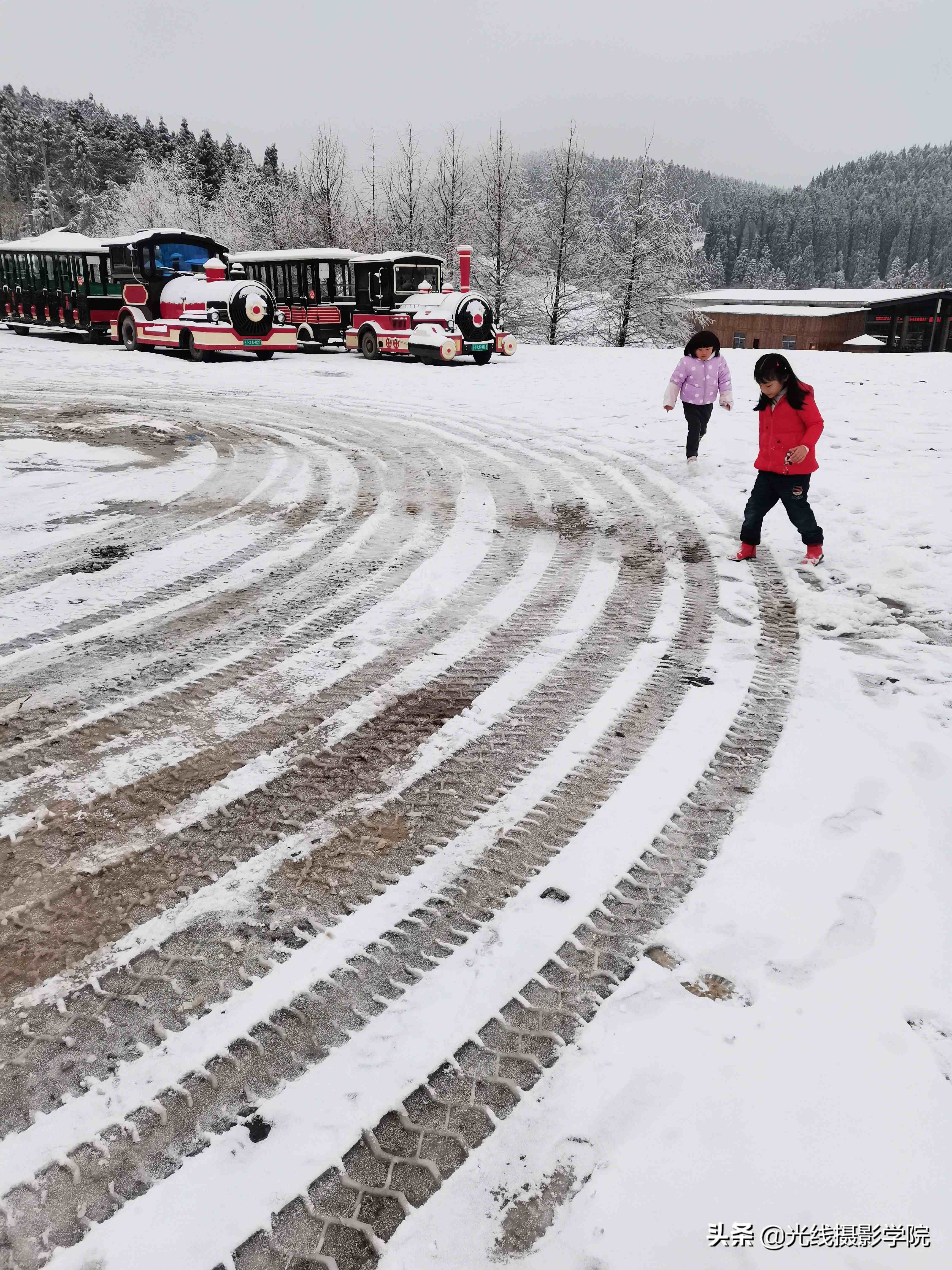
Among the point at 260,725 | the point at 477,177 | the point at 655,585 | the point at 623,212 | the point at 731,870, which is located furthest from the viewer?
the point at 477,177

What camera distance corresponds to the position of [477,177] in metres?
41.4

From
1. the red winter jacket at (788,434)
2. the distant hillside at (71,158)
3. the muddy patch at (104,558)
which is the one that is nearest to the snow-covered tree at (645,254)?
the red winter jacket at (788,434)

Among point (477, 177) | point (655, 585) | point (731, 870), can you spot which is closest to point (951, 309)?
point (477, 177)

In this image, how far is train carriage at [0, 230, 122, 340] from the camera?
23250 millimetres

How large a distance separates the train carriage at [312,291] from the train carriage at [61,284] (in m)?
3.97

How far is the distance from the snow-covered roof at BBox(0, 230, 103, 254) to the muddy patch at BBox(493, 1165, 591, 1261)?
2617cm

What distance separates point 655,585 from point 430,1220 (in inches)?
161

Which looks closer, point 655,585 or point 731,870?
point 731,870

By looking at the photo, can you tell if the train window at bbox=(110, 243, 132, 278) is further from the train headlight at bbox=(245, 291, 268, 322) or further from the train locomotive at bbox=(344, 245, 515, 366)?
the train locomotive at bbox=(344, 245, 515, 366)

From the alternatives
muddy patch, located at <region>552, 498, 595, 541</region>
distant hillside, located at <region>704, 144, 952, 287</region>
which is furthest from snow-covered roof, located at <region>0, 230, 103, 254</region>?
distant hillside, located at <region>704, 144, 952, 287</region>

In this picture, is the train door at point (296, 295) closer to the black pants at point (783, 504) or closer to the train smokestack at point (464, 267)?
the train smokestack at point (464, 267)

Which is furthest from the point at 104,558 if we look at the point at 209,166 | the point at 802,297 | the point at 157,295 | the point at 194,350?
the point at 209,166

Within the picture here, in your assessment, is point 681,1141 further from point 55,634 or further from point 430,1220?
point 55,634

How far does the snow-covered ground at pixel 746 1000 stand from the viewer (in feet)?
5.36
